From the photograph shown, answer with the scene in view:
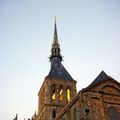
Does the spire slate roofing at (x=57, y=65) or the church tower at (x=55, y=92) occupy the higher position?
the spire slate roofing at (x=57, y=65)

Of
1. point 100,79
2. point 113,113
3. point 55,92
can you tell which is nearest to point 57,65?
point 55,92

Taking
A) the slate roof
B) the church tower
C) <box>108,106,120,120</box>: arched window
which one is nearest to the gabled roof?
<box>108,106,120,120</box>: arched window

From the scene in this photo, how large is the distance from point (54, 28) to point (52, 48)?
33.2 feet

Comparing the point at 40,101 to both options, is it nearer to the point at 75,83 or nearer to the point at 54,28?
the point at 75,83

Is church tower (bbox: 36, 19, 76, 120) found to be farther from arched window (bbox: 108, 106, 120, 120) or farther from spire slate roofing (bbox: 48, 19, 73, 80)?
arched window (bbox: 108, 106, 120, 120)

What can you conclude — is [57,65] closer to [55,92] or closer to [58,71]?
[58,71]

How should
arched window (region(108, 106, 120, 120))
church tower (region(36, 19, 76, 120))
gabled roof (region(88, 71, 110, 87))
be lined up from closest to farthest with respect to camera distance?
arched window (region(108, 106, 120, 120)) < gabled roof (region(88, 71, 110, 87)) < church tower (region(36, 19, 76, 120))

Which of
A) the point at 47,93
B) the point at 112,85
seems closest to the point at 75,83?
the point at 47,93

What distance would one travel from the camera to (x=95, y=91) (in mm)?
26578

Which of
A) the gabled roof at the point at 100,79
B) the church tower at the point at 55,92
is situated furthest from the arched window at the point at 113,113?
the church tower at the point at 55,92

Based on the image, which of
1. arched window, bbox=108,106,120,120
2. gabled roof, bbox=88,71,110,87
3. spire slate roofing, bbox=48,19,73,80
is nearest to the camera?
arched window, bbox=108,106,120,120

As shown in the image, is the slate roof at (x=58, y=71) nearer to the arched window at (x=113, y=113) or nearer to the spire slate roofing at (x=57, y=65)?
the spire slate roofing at (x=57, y=65)

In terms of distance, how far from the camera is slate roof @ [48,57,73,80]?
4542cm

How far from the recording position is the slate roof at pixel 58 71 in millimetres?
45425
